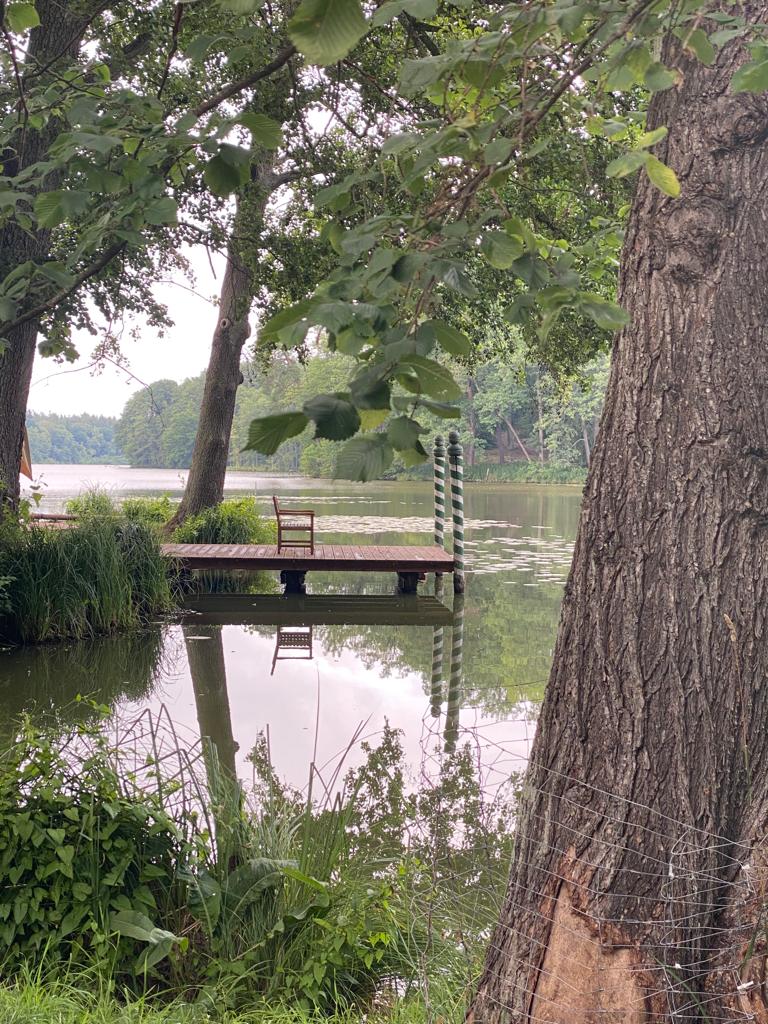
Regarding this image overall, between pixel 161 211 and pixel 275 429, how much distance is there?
115 centimetres

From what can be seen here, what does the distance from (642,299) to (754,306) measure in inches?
9.4

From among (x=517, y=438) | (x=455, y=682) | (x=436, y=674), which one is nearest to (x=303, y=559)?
(x=436, y=674)

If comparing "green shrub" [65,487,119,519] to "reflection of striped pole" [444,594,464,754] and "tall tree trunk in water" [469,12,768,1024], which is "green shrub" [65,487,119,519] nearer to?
"reflection of striped pole" [444,594,464,754]

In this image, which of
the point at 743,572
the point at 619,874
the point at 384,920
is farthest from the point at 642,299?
the point at 384,920

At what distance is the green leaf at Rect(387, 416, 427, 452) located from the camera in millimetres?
1059

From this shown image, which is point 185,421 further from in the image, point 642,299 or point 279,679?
point 642,299

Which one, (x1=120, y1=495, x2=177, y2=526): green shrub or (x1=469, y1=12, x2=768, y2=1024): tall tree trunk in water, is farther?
(x1=120, y1=495, x2=177, y2=526): green shrub

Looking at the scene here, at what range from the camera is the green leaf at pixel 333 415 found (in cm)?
101

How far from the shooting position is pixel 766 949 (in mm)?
1780

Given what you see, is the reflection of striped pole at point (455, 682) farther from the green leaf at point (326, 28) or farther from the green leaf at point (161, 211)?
the green leaf at point (326, 28)

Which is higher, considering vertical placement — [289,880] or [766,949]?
[766,949]

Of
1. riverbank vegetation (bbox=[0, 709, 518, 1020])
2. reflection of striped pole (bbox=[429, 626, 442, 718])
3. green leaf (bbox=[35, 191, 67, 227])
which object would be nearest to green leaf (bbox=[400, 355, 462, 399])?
green leaf (bbox=[35, 191, 67, 227])

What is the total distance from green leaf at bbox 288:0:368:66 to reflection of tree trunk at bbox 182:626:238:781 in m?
3.28

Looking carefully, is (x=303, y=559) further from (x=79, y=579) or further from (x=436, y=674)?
(x=436, y=674)
